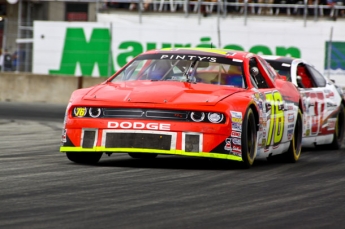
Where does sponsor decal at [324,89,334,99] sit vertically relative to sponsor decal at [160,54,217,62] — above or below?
below

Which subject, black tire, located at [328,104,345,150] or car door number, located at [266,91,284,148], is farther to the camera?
black tire, located at [328,104,345,150]

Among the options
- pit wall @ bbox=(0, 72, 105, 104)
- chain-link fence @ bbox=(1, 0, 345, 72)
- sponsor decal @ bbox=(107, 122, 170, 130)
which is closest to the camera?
sponsor decal @ bbox=(107, 122, 170, 130)

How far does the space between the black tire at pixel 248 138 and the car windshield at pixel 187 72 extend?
1.97ft

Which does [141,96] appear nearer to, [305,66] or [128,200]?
[128,200]

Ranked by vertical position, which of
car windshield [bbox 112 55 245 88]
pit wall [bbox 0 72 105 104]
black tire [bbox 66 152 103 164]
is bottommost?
pit wall [bbox 0 72 105 104]

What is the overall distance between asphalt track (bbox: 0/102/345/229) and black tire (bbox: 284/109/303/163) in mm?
160

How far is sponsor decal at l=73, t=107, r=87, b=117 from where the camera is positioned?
9328mm

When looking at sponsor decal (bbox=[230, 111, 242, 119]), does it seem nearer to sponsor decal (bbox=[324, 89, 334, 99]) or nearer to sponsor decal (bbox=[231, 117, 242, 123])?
sponsor decal (bbox=[231, 117, 242, 123])

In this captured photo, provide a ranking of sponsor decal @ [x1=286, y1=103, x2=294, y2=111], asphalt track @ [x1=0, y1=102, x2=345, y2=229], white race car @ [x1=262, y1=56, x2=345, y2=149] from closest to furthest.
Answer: asphalt track @ [x1=0, y1=102, x2=345, y2=229] → sponsor decal @ [x1=286, y1=103, x2=294, y2=111] → white race car @ [x1=262, y1=56, x2=345, y2=149]

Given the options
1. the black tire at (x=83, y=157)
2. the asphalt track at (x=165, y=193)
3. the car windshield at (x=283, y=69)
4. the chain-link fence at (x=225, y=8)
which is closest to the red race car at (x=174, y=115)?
the black tire at (x=83, y=157)

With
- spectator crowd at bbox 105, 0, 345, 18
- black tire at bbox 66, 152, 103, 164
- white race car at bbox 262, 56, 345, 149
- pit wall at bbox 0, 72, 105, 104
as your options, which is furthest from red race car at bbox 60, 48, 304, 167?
spectator crowd at bbox 105, 0, 345, 18

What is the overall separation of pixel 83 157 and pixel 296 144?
302 cm

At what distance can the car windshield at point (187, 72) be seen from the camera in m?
10.1

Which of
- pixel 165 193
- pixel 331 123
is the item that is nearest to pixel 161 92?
pixel 165 193
